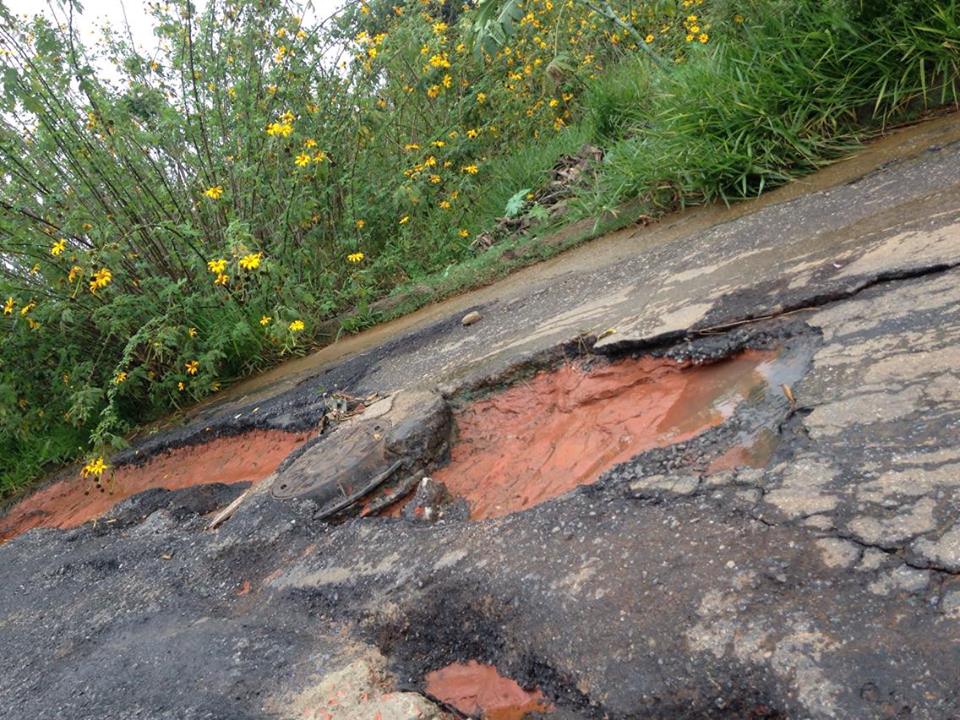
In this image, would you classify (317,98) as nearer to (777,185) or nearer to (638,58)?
(638,58)

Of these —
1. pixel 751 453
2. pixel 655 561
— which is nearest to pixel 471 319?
pixel 751 453

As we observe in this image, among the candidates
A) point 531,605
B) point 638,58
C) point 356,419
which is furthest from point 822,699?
point 638,58

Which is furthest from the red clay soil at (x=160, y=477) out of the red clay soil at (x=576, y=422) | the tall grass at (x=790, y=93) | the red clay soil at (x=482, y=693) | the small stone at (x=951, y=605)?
the small stone at (x=951, y=605)

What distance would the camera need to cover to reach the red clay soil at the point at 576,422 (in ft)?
8.48

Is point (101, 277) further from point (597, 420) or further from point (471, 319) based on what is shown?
point (597, 420)

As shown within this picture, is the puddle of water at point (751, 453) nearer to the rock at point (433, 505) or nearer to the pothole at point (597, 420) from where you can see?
the pothole at point (597, 420)

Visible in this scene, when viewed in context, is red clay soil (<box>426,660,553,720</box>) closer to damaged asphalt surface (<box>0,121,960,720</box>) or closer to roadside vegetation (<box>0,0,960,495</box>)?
damaged asphalt surface (<box>0,121,960,720</box>)

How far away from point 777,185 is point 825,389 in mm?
2494

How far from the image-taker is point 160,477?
4484 mm

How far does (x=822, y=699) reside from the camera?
4.64 ft

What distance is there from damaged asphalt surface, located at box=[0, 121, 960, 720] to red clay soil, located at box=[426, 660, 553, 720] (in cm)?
3

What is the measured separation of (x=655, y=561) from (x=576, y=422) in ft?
3.50

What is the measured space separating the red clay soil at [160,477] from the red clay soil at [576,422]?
1.21m

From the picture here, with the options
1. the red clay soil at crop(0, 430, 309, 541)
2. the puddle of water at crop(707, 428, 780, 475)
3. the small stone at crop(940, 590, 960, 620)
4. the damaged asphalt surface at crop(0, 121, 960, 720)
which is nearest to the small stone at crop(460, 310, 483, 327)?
the damaged asphalt surface at crop(0, 121, 960, 720)
